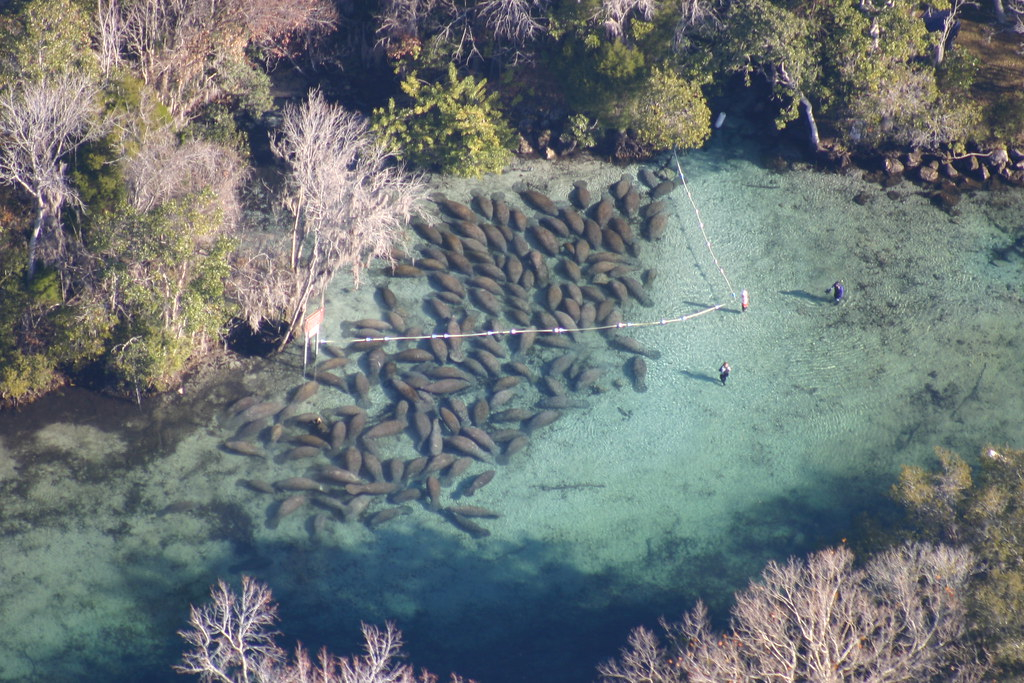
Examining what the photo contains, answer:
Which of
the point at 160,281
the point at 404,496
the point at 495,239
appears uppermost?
the point at 160,281

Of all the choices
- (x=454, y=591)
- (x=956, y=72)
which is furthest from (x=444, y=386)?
(x=956, y=72)

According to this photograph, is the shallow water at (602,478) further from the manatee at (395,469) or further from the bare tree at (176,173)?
the bare tree at (176,173)

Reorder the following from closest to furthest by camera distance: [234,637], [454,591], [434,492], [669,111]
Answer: [234,637] < [454,591] < [434,492] < [669,111]

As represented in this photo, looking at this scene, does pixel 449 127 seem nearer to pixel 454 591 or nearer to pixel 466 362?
pixel 466 362

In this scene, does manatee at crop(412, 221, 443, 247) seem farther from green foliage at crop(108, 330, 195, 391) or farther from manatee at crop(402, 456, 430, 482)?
green foliage at crop(108, 330, 195, 391)

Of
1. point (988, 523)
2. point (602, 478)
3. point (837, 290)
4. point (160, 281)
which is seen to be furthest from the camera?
point (837, 290)

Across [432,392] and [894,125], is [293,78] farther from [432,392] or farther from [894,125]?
[894,125]

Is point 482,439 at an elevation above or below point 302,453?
above

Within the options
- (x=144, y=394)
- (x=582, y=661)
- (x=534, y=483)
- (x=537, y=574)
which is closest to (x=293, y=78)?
(x=144, y=394)
